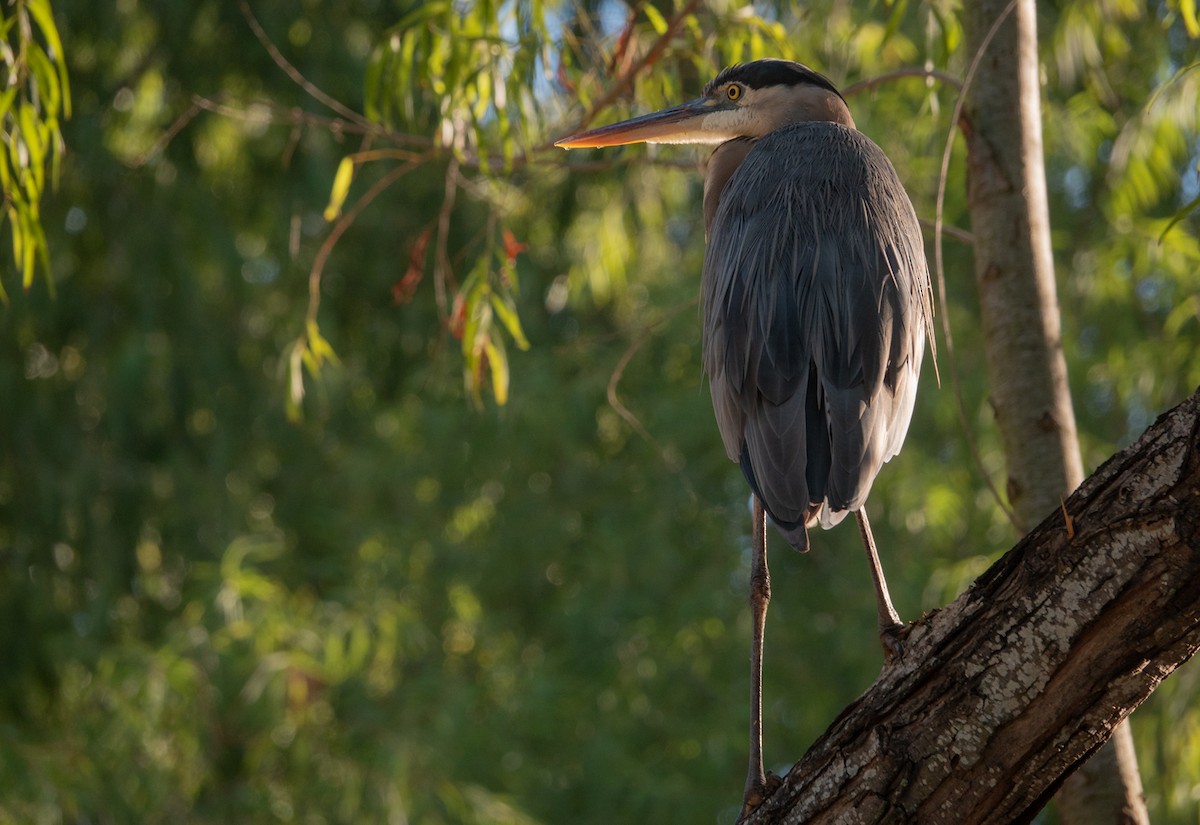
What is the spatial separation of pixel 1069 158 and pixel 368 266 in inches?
142

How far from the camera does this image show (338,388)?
7.00m

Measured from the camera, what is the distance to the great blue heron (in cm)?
221

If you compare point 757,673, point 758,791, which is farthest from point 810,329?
point 758,791

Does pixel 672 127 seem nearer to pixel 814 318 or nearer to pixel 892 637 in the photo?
pixel 814 318

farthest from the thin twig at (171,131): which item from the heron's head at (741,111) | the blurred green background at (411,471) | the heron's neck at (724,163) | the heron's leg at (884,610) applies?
the heron's leg at (884,610)

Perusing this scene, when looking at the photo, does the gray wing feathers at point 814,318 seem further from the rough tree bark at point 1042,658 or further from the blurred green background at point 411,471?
the blurred green background at point 411,471

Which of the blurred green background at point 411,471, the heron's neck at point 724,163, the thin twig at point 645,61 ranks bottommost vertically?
the blurred green background at point 411,471

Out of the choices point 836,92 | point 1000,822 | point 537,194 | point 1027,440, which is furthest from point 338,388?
point 1000,822

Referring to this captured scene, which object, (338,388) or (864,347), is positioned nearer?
(864,347)

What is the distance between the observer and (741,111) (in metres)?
3.18

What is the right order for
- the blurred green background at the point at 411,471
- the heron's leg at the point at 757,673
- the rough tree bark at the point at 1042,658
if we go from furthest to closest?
the blurred green background at the point at 411,471 < the heron's leg at the point at 757,673 < the rough tree bark at the point at 1042,658

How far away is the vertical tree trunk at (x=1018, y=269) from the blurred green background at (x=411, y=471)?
175 cm

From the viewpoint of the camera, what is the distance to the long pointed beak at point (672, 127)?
3.17m

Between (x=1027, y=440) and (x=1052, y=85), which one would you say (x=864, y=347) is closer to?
(x=1027, y=440)
